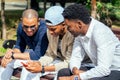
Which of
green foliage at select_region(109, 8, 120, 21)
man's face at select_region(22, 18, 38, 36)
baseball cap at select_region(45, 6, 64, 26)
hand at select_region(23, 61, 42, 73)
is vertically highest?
baseball cap at select_region(45, 6, 64, 26)

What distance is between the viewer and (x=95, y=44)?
3.63 m

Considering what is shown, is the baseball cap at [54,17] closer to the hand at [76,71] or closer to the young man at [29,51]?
the young man at [29,51]

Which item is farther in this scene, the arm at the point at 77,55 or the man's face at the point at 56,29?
the man's face at the point at 56,29

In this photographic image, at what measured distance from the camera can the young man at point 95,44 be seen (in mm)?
3508

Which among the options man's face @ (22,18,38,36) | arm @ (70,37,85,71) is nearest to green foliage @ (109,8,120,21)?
man's face @ (22,18,38,36)

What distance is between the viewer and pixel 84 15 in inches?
Result: 141

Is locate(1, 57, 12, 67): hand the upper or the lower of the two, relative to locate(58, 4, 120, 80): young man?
lower

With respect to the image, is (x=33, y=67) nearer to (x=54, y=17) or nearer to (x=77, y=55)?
(x=77, y=55)

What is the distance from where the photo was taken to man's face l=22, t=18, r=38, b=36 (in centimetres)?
447

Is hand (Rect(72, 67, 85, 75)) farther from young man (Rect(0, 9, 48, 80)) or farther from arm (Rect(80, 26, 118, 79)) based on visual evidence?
young man (Rect(0, 9, 48, 80))

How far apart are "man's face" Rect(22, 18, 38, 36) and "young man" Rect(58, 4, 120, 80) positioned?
89 cm

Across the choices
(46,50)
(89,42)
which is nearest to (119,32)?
(46,50)

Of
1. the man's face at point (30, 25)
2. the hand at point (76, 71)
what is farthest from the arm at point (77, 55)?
the man's face at point (30, 25)

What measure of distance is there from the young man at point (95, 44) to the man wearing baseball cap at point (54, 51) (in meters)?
0.43
